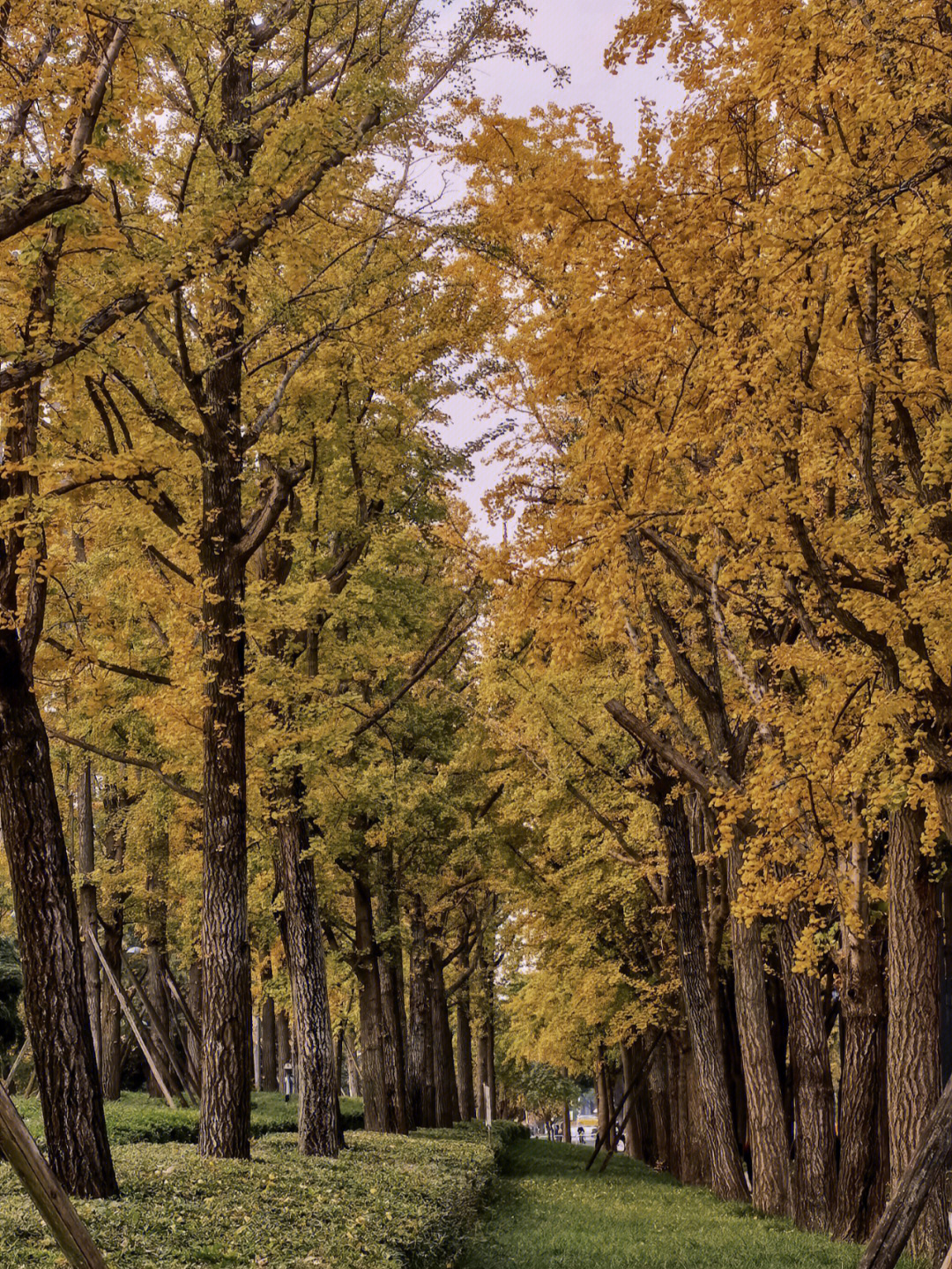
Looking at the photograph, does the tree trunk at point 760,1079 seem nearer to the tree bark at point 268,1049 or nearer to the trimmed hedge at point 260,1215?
the trimmed hedge at point 260,1215

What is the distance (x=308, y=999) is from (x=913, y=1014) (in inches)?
273

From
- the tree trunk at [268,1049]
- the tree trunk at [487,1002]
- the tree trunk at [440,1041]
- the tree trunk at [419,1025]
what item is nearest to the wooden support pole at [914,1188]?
the tree trunk at [419,1025]

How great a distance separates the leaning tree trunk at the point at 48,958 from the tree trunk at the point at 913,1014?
630 cm

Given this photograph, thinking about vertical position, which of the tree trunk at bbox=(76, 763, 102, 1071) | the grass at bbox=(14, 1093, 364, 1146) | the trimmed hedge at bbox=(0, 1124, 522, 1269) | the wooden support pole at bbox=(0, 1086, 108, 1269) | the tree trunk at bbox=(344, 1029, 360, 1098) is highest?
the tree trunk at bbox=(76, 763, 102, 1071)

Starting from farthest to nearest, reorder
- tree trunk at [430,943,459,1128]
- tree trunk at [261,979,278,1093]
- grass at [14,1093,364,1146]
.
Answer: tree trunk at [261,979,278,1093] → tree trunk at [430,943,459,1128] → grass at [14,1093,364,1146]

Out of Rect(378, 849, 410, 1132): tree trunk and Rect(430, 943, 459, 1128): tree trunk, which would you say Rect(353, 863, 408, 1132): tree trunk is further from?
Rect(430, 943, 459, 1128): tree trunk

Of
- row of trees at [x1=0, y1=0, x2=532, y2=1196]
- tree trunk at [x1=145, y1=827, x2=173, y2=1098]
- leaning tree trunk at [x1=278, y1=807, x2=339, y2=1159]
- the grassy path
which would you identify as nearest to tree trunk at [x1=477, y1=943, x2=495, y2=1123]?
tree trunk at [x1=145, y1=827, x2=173, y2=1098]

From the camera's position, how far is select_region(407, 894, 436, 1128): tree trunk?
76.7 ft

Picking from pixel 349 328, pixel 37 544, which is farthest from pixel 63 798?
pixel 37 544

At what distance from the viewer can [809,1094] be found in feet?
44.1

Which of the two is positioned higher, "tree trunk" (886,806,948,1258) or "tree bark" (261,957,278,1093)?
"tree trunk" (886,806,948,1258)

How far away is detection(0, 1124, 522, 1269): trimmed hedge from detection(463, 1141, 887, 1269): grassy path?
715 mm

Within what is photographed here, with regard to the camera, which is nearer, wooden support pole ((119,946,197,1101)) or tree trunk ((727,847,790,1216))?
tree trunk ((727,847,790,1216))

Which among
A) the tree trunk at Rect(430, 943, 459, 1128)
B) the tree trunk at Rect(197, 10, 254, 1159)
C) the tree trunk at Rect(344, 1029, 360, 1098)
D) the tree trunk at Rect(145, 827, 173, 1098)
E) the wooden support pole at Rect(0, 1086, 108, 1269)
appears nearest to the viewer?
the wooden support pole at Rect(0, 1086, 108, 1269)
